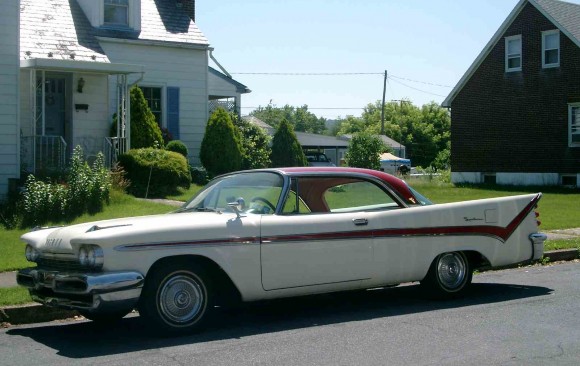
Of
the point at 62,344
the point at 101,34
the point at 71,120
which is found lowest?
the point at 62,344

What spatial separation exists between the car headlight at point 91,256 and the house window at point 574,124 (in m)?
27.9

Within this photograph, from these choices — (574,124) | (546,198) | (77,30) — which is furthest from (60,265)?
(574,124)

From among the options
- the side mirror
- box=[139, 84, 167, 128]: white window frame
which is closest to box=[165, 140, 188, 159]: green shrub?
box=[139, 84, 167, 128]: white window frame

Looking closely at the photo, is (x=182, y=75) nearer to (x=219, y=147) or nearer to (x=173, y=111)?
(x=173, y=111)

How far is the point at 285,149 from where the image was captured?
27.6 meters

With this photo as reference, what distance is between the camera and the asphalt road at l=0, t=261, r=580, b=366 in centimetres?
679

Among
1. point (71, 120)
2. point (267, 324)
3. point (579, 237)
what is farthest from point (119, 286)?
point (71, 120)

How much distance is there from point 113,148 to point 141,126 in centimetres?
186

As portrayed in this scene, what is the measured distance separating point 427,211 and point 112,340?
3.59 metres

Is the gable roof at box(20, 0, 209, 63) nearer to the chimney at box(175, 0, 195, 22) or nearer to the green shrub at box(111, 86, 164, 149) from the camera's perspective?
the chimney at box(175, 0, 195, 22)

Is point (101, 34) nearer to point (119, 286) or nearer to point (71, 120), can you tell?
point (71, 120)

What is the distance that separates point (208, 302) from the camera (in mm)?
7812

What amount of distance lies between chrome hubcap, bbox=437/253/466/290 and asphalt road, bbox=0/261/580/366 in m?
0.22

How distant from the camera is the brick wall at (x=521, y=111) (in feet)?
107
